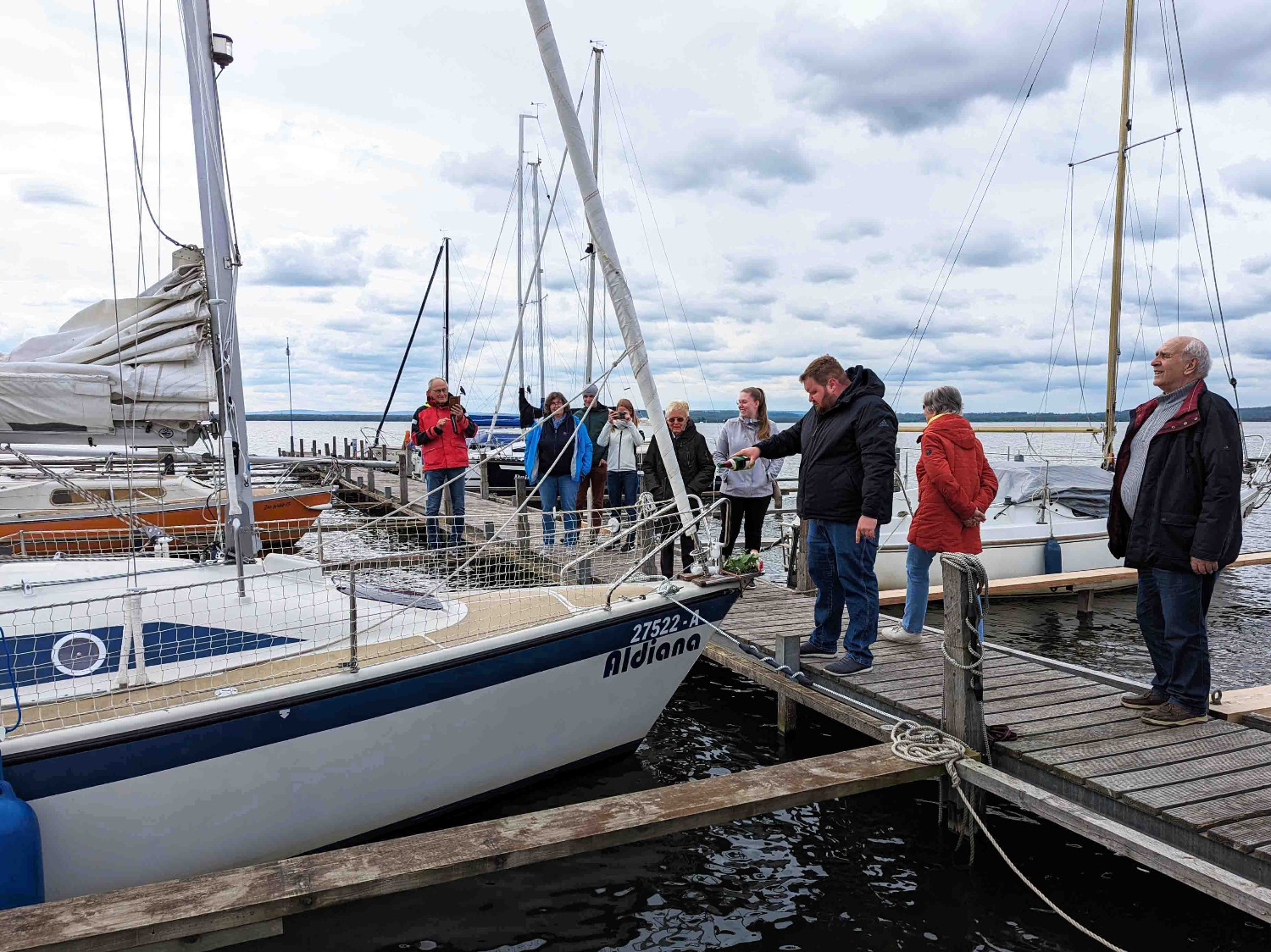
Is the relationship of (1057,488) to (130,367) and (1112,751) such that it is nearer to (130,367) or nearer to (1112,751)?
(1112,751)

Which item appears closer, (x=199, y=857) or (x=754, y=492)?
(x=199, y=857)

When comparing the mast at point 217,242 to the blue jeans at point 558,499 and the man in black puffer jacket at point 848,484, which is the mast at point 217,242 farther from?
the blue jeans at point 558,499

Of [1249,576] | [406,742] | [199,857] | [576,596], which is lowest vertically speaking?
[1249,576]

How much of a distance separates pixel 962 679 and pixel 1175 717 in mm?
1202

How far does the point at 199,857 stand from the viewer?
3.87 m

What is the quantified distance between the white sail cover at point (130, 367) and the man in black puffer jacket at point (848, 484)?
11.3ft

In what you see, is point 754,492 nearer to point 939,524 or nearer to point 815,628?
point 815,628

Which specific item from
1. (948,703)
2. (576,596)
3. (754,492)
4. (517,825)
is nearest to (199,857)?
(517,825)

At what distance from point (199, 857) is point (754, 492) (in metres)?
4.86

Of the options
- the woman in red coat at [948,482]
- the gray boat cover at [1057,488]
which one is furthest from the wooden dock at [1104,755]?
the gray boat cover at [1057,488]

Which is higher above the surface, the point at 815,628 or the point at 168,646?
the point at 168,646

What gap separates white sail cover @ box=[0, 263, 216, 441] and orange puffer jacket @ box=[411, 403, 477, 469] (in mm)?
4037

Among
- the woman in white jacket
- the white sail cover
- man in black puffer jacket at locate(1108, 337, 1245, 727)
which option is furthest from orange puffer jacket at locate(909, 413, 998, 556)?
the white sail cover

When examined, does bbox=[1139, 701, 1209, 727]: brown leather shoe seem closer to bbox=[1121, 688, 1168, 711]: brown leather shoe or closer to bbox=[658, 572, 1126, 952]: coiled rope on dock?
bbox=[1121, 688, 1168, 711]: brown leather shoe
